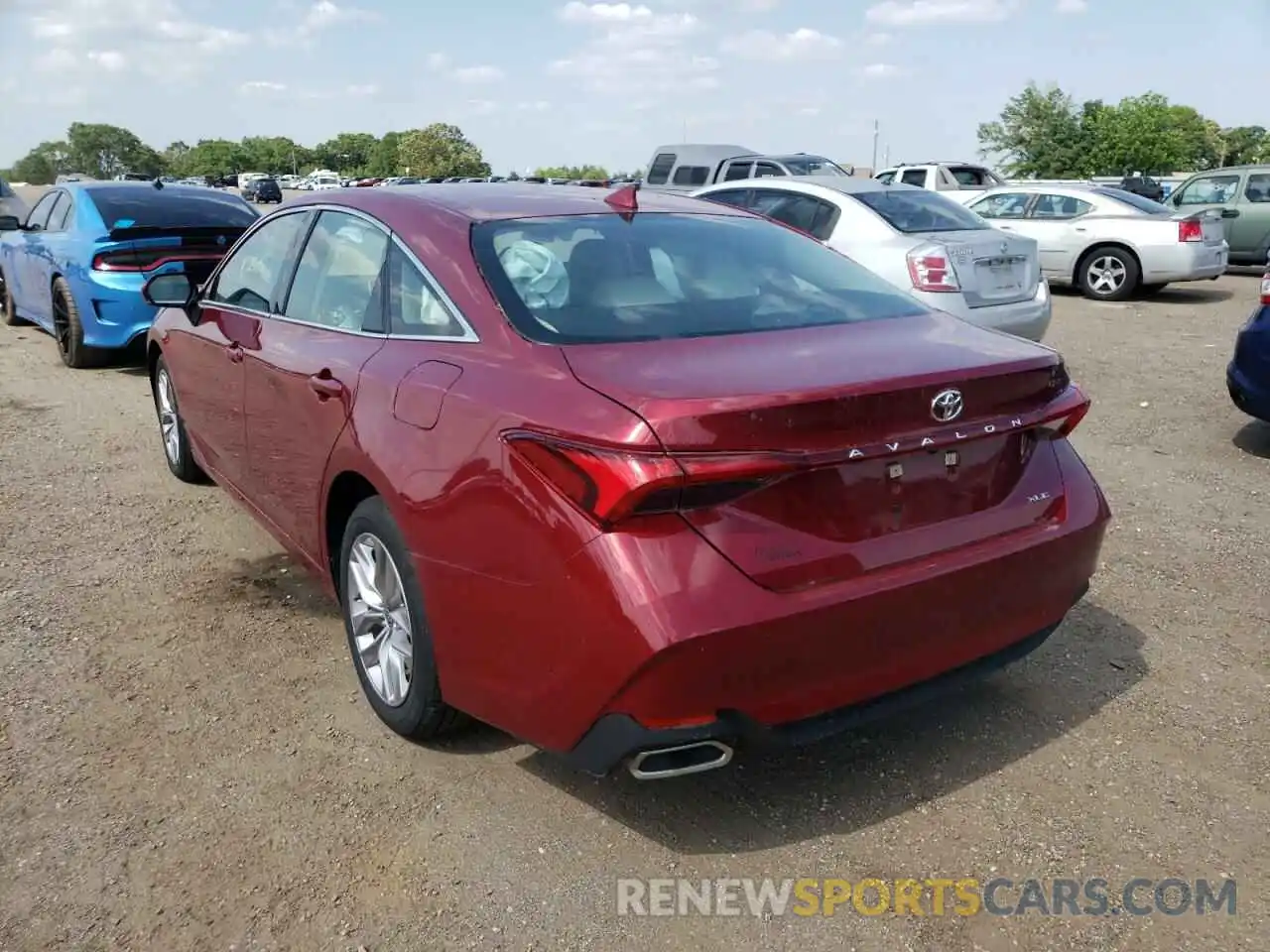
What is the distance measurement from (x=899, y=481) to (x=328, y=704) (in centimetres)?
201

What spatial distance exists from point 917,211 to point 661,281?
634 cm

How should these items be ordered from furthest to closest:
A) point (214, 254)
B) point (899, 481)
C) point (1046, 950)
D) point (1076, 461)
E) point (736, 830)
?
point (214, 254)
point (1076, 461)
point (736, 830)
point (899, 481)
point (1046, 950)

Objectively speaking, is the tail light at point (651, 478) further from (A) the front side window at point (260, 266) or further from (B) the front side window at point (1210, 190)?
(B) the front side window at point (1210, 190)

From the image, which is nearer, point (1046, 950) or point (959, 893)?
point (1046, 950)

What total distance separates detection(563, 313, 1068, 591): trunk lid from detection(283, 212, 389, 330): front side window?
1020 millimetres

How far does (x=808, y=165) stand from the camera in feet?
63.9

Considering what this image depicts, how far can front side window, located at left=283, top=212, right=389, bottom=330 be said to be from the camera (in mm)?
3336

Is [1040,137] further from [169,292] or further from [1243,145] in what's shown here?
[169,292]

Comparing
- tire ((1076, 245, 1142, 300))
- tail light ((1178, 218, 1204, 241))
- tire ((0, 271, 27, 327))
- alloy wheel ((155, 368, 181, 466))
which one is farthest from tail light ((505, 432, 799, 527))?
tire ((1076, 245, 1142, 300))

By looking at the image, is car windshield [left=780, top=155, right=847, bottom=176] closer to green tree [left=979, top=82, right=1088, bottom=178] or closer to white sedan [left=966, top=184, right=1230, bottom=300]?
white sedan [left=966, top=184, right=1230, bottom=300]

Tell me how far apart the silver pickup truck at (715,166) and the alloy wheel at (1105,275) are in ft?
17.6

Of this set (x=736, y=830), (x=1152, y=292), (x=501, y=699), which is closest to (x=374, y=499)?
(x=501, y=699)

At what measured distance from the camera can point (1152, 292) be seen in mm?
14641

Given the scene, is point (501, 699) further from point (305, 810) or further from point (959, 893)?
point (959, 893)
